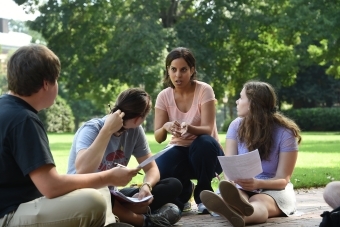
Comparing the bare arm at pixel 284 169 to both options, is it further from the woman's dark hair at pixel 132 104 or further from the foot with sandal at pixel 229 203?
the woman's dark hair at pixel 132 104

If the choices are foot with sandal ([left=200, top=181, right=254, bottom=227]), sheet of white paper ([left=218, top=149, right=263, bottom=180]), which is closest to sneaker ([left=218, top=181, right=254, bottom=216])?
foot with sandal ([left=200, top=181, right=254, bottom=227])

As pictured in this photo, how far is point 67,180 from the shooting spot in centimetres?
392

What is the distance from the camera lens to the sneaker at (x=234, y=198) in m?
5.34

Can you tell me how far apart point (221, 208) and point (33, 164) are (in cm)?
213

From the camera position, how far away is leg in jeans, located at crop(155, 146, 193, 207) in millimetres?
6727

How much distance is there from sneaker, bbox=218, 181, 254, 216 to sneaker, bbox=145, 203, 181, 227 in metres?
0.54

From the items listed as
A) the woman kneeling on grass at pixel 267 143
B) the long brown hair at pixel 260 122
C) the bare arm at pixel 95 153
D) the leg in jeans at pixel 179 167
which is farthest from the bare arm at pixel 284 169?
the bare arm at pixel 95 153

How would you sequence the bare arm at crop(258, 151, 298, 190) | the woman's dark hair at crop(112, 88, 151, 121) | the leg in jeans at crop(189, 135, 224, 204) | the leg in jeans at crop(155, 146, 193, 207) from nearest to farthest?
the woman's dark hair at crop(112, 88, 151, 121)
the bare arm at crop(258, 151, 298, 190)
the leg in jeans at crop(189, 135, 224, 204)
the leg in jeans at crop(155, 146, 193, 207)

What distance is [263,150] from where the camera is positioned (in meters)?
6.26

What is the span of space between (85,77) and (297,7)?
1449cm

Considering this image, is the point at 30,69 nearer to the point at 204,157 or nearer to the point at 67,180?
the point at 67,180

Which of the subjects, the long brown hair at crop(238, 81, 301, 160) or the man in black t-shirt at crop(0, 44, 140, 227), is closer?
the man in black t-shirt at crop(0, 44, 140, 227)

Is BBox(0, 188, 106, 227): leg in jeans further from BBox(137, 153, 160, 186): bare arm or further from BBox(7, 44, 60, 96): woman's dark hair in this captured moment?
BBox(137, 153, 160, 186): bare arm

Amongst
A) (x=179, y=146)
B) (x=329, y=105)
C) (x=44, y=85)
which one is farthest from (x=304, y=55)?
(x=44, y=85)
